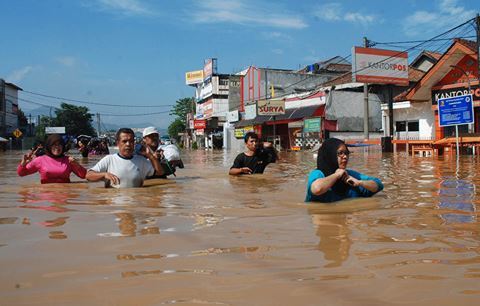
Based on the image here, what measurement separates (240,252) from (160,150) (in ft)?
16.9

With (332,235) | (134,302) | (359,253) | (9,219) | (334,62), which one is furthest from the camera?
(334,62)

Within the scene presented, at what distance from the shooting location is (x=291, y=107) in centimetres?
3812

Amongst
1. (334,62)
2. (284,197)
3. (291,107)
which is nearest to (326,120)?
(291,107)

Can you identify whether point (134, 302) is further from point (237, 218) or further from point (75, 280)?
point (237, 218)

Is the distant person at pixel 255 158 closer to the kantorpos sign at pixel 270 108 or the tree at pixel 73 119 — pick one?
the kantorpos sign at pixel 270 108

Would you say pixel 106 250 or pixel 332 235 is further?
pixel 332 235

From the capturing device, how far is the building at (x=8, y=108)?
60781mm

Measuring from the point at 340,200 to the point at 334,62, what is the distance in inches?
2002

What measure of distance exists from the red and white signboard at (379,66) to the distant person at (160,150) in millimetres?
20469

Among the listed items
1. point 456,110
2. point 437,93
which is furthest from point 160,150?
point 437,93

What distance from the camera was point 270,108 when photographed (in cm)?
3572

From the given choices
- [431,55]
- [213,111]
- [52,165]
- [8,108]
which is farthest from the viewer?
[8,108]

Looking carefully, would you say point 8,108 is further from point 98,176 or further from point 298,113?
point 98,176

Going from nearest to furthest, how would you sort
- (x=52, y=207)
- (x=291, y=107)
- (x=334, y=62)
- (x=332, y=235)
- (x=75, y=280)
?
(x=75, y=280)
(x=332, y=235)
(x=52, y=207)
(x=291, y=107)
(x=334, y=62)
